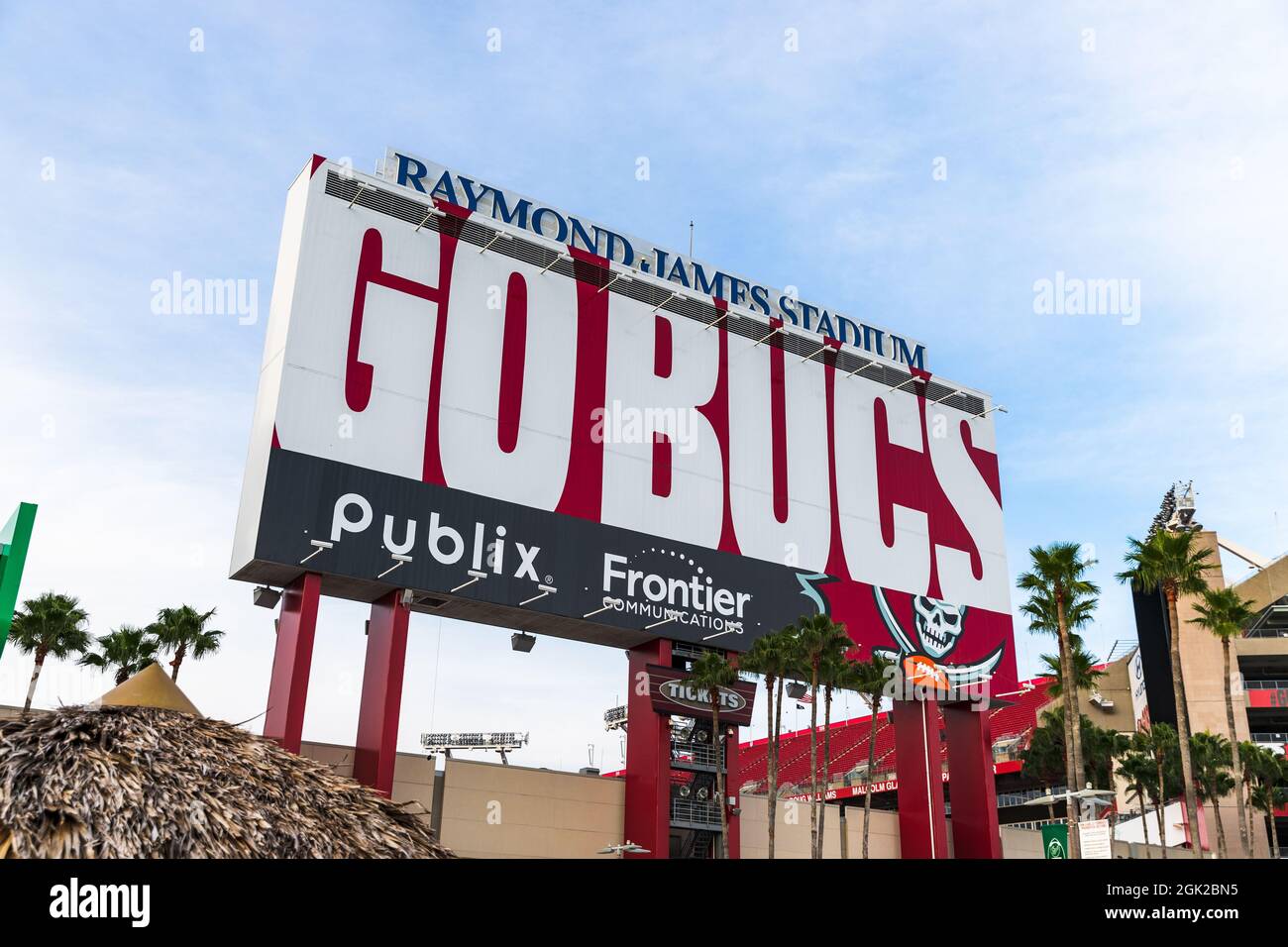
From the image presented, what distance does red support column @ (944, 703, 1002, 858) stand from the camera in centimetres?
4662

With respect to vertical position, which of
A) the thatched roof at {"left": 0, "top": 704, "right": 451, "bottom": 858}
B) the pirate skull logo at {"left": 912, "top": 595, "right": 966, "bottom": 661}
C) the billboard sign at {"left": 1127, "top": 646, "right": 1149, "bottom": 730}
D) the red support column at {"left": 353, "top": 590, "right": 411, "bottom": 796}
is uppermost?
the billboard sign at {"left": 1127, "top": 646, "right": 1149, "bottom": 730}

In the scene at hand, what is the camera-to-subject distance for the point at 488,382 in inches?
1542

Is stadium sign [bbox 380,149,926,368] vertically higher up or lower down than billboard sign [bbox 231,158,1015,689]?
higher up

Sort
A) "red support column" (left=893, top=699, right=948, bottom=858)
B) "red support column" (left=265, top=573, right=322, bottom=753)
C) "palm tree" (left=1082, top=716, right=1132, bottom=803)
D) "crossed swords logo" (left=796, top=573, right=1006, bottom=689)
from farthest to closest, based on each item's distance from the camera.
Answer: "palm tree" (left=1082, top=716, right=1132, bottom=803) < "crossed swords logo" (left=796, top=573, right=1006, bottom=689) < "red support column" (left=893, top=699, right=948, bottom=858) < "red support column" (left=265, top=573, right=322, bottom=753)

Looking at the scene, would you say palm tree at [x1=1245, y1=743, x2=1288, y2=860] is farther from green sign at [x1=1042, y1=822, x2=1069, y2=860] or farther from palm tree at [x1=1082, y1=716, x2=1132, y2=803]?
green sign at [x1=1042, y1=822, x2=1069, y2=860]

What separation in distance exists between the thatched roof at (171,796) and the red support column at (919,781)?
35.1m

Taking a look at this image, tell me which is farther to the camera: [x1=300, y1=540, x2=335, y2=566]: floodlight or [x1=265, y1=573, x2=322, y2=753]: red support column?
[x1=300, y1=540, x2=335, y2=566]: floodlight

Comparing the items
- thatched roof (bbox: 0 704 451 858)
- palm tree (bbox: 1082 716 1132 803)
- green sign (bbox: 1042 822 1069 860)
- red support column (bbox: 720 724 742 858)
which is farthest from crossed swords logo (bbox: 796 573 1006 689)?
thatched roof (bbox: 0 704 451 858)

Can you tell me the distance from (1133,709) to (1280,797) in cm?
1991

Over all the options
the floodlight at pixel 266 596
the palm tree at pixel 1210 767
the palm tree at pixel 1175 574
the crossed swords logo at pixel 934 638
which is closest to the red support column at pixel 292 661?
the floodlight at pixel 266 596

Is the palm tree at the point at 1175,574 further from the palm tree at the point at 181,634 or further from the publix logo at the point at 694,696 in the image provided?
the palm tree at the point at 181,634

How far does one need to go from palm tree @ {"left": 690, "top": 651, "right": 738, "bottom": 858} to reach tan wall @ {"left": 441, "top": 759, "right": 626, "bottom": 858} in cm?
370
